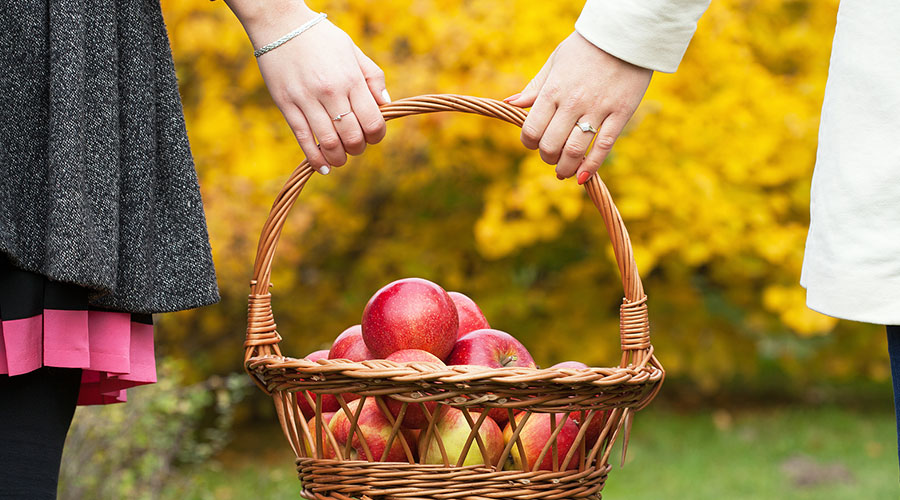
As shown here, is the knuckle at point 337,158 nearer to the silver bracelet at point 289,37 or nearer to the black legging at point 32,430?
the silver bracelet at point 289,37

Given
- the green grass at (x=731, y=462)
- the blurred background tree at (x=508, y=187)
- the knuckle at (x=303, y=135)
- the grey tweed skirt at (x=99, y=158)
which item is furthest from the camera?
the green grass at (x=731, y=462)

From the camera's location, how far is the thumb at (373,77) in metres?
1.33

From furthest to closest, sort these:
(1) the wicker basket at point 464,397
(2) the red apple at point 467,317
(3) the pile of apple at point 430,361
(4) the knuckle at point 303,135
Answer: (2) the red apple at point 467,317, (4) the knuckle at point 303,135, (3) the pile of apple at point 430,361, (1) the wicker basket at point 464,397

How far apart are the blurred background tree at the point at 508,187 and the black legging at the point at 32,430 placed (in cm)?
212

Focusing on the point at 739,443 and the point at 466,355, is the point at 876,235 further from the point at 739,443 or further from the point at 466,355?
the point at 739,443

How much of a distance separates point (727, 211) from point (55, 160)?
2795 millimetres

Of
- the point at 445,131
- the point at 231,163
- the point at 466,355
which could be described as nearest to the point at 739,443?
the point at 445,131

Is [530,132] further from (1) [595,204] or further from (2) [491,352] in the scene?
(2) [491,352]

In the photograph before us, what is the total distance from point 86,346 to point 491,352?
0.57 m

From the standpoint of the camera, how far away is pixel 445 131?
11.1 feet

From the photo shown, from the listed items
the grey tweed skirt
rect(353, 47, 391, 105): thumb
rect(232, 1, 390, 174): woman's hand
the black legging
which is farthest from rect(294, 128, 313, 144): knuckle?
the black legging

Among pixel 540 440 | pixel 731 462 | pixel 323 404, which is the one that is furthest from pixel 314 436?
pixel 731 462

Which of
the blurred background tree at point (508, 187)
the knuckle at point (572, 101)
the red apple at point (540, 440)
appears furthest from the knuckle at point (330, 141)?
the blurred background tree at point (508, 187)

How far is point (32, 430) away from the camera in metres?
1.01
